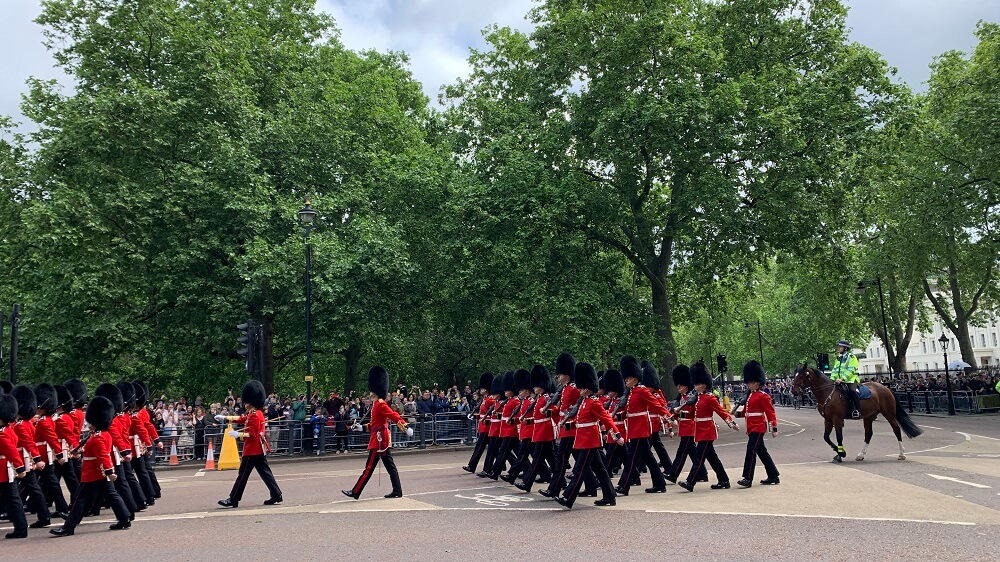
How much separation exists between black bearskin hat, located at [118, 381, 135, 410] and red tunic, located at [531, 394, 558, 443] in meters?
6.78

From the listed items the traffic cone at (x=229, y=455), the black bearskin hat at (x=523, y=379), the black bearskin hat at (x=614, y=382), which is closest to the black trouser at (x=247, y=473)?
the black bearskin hat at (x=523, y=379)

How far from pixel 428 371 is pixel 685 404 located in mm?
25848

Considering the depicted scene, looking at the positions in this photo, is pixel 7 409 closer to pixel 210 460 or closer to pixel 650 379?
pixel 650 379

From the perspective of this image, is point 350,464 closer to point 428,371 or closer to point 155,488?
point 155,488

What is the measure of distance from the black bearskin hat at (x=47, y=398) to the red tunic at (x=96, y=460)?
6.73 ft

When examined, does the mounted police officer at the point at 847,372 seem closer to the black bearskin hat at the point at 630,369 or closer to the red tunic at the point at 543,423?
the black bearskin hat at the point at 630,369

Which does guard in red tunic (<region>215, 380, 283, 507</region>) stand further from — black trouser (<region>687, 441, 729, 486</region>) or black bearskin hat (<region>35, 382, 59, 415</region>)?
black trouser (<region>687, 441, 729, 486</region>)

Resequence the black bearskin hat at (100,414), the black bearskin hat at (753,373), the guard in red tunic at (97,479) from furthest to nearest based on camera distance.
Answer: the black bearskin hat at (753,373) < the black bearskin hat at (100,414) < the guard in red tunic at (97,479)

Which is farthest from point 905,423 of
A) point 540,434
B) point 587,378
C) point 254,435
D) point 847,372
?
point 254,435

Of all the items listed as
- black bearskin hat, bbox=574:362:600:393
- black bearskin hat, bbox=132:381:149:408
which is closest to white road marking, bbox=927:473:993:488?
black bearskin hat, bbox=574:362:600:393

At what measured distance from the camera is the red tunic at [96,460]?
440 inches

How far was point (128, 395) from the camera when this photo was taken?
14.7m

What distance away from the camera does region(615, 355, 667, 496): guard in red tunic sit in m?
13.1

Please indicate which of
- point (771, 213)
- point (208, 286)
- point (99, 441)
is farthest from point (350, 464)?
point (771, 213)
